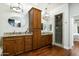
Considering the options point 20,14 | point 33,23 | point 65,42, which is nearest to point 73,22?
point 65,42

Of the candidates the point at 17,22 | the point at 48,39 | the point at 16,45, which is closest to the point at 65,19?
the point at 48,39

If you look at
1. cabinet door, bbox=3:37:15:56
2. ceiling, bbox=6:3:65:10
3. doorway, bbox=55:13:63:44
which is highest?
ceiling, bbox=6:3:65:10

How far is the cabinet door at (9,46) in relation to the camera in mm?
1893

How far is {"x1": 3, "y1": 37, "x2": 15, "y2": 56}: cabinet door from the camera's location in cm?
189

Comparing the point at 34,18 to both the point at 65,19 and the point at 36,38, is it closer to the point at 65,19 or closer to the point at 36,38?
the point at 36,38

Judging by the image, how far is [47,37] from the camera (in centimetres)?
207

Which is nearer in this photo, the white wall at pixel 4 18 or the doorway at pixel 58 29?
the white wall at pixel 4 18

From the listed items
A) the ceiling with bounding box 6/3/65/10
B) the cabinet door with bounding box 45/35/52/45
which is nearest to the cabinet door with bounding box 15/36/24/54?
the cabinet door with bounding box 45/35/52/45

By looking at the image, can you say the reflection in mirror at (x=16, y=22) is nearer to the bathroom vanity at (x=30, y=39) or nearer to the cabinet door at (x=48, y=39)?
the bathroom vanity at (x=30, y=39)

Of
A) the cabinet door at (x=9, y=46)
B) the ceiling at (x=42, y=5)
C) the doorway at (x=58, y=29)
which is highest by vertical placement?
the ceiling at (x=42, y=5)

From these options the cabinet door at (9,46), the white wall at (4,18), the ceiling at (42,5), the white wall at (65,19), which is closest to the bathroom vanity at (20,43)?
the cabinet door at (9,46)

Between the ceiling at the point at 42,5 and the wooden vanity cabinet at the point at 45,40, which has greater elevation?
the ceiling at the point at 42,5

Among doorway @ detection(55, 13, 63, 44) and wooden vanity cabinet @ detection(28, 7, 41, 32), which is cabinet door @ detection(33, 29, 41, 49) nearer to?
wooden vanity cabinet @ detection(28, 7, 41, 32)

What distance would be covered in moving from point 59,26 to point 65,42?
34cm
